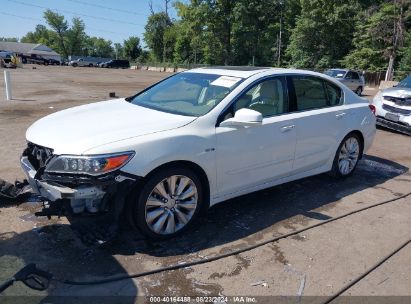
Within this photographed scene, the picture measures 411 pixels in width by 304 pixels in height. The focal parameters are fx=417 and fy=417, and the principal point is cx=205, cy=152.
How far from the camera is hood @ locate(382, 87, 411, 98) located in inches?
389

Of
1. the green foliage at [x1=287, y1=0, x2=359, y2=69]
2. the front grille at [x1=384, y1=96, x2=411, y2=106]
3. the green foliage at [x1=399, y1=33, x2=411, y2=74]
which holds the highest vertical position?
the green foliage at [x1=287, y1=0, x2=359, y2=69]

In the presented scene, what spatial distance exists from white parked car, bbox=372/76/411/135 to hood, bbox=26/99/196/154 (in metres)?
7.42

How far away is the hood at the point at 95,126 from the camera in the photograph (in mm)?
3605

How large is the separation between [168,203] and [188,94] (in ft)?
4.65

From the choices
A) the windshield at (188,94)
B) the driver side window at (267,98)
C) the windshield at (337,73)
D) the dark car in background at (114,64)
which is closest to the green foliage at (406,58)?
the windshield at (337,73)

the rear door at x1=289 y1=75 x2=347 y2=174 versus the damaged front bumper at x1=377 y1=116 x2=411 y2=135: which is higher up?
the rear door at x1=289 y1=75 x2=347 y2=174

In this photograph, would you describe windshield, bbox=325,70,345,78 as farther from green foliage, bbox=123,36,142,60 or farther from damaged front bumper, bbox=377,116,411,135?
green foliage, bbox=123,36,142,60

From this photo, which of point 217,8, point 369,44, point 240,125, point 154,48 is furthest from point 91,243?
point 154,48

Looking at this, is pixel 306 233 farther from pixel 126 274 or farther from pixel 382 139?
pixel 382 139

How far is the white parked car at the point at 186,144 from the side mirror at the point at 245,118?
1 cm

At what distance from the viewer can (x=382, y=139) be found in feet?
31.8

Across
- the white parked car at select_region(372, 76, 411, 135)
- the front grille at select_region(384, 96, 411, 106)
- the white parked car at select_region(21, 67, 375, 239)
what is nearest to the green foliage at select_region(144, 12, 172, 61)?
the white parked car at select_region(372, 76, 411, 135)

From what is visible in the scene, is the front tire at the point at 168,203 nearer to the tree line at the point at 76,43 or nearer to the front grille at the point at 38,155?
the front grille at the point at 38,155

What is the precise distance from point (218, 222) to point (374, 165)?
12.9 ft
